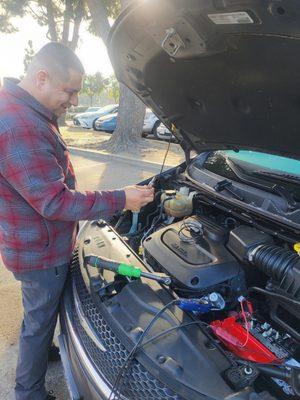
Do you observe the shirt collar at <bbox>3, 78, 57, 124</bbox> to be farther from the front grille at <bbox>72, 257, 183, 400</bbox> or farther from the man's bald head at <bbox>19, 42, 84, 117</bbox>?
the front grille at <bbox>72, 257, 183, 400</bbox>

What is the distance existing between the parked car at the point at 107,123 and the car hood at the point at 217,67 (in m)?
11.5

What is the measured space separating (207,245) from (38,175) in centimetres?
87

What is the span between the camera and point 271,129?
1.96m

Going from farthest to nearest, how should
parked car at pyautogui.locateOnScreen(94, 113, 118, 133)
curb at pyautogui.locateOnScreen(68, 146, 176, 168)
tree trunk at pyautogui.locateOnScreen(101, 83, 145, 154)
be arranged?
parked car at pyautogui.locateOnScreen(94, 113, 118, 133) → tree trunk at pyautogui.locateOnScreen(101, 83, 145, 154) → curb at pyautogui.locateOnScreen(68, 146, 176, 168)

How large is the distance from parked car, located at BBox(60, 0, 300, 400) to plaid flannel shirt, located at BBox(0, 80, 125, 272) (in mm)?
228

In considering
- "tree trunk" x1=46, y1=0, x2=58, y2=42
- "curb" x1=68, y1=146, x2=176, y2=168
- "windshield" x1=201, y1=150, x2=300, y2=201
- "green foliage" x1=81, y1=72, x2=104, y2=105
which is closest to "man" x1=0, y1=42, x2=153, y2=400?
"windshield" x1=201, y1=150, x2=300, y2=201

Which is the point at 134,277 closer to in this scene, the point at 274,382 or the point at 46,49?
the point at 274,382

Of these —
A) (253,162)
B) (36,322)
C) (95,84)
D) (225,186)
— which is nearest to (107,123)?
(253,162)

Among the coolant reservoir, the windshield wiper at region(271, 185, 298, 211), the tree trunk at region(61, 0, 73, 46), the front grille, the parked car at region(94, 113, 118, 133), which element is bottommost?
the parked car at region(94, 113, 118, 133)

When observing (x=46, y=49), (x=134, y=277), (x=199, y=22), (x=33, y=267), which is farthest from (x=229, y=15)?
(x=33, y=267)

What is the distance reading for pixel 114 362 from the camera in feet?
4.22

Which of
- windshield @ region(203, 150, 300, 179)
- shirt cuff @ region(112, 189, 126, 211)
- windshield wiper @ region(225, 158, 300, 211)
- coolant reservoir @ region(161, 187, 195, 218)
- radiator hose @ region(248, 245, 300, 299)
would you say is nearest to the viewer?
radiator hose @ region(248, 245, 300, 299)

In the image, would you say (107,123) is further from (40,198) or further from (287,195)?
(40,198)

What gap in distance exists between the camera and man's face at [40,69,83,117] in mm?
1560
